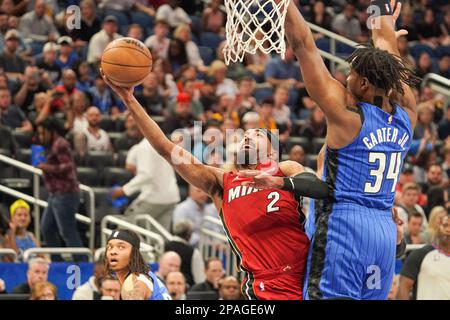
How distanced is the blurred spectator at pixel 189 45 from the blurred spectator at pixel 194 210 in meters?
3.33

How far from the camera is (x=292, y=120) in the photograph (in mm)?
13594

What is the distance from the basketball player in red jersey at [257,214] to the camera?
584 cm

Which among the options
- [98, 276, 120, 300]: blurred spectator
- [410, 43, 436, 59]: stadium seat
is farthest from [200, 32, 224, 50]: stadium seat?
[98, 276, 120, 300]: blurred spectator

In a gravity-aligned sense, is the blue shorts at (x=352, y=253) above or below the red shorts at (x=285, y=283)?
above

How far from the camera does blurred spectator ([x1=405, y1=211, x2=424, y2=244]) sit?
10.6 metres

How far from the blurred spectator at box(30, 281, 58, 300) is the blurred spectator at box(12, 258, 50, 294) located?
400 millimetres

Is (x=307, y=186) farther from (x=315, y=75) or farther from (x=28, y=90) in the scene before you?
(x=28, y=90)

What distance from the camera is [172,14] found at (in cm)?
1472

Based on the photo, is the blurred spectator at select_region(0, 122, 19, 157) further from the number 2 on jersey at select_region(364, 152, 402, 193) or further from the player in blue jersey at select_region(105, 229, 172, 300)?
the number 2 on jersey at select_region(364, 152, 402, 193)

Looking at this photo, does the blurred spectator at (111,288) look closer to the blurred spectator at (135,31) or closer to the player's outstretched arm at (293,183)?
the player's outstretched arm at (293,183)

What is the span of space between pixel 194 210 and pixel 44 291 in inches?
112

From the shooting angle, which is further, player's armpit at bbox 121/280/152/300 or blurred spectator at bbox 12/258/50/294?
blurred spectator at bbox 12/258/50/294

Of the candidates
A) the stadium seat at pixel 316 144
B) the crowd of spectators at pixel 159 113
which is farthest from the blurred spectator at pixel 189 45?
the stadium seat at pixel 316 144
